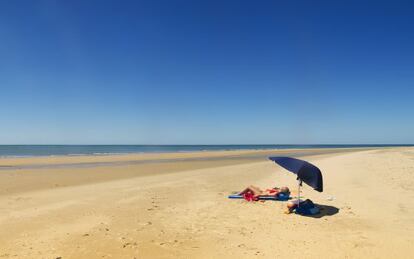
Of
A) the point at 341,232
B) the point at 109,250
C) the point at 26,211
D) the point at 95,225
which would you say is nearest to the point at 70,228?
the point at 95,225

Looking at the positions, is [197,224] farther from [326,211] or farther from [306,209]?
[326,211]

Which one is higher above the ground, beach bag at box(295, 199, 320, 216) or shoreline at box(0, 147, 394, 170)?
shoreline at box(0, 147, 394, 170)

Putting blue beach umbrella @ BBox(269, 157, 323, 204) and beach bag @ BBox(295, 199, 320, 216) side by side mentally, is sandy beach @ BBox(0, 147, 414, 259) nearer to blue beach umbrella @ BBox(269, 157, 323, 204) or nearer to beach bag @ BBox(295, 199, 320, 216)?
beach bag @ BBox(295, 199, 320, 216)

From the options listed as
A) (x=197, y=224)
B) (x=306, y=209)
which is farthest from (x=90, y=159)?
(x=306, y=209)

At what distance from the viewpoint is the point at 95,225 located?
10.2 m

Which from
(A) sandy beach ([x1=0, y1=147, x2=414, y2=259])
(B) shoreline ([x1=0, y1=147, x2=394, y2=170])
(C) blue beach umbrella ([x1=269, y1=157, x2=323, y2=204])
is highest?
(C) blue beach umbrella ([x1=269, y1=157, x2=323, y2=204])

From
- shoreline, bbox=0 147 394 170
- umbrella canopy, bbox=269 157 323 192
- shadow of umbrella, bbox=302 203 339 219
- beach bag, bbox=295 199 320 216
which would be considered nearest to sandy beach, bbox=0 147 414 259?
shadow of umbrella, bbox=302 203 339 219

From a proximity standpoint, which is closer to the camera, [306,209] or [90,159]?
[306,209]

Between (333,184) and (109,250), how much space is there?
14369 millimetres

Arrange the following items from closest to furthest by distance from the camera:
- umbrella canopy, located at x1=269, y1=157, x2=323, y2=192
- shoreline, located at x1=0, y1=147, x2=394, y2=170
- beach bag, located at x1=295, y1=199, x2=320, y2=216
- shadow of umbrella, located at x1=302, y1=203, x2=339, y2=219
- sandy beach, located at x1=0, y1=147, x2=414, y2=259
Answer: sandy beach, located at x1=0, y1=147, x2=414, y2=259
umbrella canopy, located at x1=269, y1=157, x2=323, y2=192
shadow of umbrella, located at x1=302, y1=203, x2=339, y2=219
beach bag, located at x1=295, y1=199, x2=320, y2=216
shoreline, located at x1=0, y1=147, x2=394, y2=170

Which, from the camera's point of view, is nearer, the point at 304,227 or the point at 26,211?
the point at 304,227

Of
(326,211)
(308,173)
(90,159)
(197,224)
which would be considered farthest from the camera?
(90,159)

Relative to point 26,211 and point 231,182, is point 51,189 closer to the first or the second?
point 26,211

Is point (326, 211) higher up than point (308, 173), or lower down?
lower down
